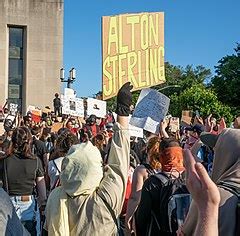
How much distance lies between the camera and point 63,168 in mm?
3703

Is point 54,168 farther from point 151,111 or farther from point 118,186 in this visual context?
point 151,111

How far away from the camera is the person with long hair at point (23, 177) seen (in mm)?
5734

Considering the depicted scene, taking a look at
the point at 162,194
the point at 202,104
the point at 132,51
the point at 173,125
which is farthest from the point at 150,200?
the point at 202,104

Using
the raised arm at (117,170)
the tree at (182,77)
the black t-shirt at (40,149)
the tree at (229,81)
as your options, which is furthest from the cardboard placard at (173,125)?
the tree at (182,77)

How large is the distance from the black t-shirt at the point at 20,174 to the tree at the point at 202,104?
167ft

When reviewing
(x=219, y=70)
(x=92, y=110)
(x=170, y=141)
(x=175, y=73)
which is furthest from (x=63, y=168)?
(x=175, y=73)

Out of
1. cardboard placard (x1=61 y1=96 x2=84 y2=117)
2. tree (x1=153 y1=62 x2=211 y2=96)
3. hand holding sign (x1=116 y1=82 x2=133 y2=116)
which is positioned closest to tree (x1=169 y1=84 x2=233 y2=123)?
tree (x1=153 y1=62 x2=211 y2=96)

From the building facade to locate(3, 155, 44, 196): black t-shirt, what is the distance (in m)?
27.5

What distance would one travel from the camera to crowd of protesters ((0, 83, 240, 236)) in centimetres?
218

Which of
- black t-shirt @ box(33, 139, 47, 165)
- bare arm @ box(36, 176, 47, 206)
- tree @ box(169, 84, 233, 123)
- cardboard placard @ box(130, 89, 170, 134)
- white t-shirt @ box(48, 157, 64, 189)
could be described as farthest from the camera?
tree @ box(169, 84, 233, 123)

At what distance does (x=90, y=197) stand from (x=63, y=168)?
10.6 inches

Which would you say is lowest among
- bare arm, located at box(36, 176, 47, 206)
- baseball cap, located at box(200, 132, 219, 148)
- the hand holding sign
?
bare arm, located at box(36, 176, 47, 206)

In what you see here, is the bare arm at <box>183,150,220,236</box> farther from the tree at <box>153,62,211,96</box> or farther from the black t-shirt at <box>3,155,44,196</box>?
the tree at <box>153,62,211,96</box>

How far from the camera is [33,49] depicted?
110 feet
